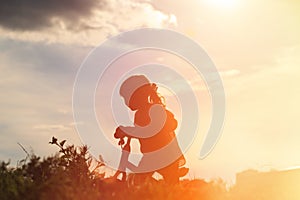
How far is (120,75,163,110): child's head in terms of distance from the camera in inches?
393

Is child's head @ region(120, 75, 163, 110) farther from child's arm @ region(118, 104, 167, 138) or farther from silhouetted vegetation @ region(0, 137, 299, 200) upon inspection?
silhouetted vegetation @ region(0, 137, 299, 200)

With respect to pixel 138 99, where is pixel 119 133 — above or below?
below

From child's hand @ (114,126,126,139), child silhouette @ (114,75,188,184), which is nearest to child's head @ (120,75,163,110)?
child silhouette @ (114,75,188,184)

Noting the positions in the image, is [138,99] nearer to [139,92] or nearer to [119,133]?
[139,92]

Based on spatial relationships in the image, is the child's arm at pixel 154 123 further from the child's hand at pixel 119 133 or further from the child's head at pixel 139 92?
the child's hand at pixel 119 133

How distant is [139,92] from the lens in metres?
10.4

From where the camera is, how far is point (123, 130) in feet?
29.7

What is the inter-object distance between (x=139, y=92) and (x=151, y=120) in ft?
1.92

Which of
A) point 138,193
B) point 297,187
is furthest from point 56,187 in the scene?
point 297,187

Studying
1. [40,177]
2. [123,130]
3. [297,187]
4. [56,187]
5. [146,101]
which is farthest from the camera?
[297,187]

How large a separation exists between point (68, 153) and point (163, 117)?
284cm

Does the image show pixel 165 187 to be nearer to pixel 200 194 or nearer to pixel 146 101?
pixel 200 194

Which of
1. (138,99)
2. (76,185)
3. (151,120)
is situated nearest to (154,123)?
(151,120)

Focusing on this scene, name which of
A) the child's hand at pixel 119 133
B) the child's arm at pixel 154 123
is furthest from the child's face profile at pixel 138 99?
the child's hand at pixel 119 133
